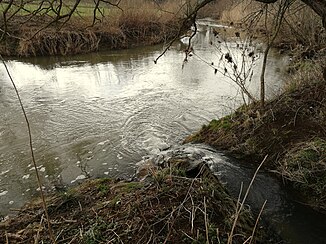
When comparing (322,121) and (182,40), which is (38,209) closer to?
(322,121)

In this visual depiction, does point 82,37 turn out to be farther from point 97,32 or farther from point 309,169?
point 309,169

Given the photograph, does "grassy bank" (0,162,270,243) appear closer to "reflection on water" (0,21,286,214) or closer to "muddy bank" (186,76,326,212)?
"muddy bank" (186,76,326,212)

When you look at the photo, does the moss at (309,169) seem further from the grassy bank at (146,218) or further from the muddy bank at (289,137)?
the grassy bank at (146,218)

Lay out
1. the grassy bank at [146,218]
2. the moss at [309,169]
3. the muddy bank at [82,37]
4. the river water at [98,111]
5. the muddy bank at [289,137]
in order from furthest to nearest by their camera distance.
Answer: the muddy bank at [82,37] → the river water at [98,111] → the muddy bank at [289,137] → the moss at [309,169] → the grassy bank at [146,218]

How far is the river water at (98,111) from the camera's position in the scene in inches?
205

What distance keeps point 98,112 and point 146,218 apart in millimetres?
5089

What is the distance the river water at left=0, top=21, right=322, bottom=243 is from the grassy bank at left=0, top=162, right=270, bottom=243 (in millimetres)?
1407

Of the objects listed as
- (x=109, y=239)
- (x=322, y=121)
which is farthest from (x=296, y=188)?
(x=109, y=239)

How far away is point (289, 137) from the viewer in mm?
4645

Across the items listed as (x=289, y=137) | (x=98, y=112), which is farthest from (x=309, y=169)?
(x=98, y=112)

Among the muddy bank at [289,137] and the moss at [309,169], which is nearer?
the moss at [309,169]

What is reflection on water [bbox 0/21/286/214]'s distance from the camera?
522 centimetres

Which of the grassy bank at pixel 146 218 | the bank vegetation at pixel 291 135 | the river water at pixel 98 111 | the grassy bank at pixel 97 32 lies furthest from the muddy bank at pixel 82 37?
the grassy bank at pixel 146 218

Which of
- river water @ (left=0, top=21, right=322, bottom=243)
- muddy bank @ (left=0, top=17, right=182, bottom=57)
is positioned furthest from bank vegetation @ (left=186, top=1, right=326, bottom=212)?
muddy bank @ (left=0, top=17, right=182, bottom=57)
